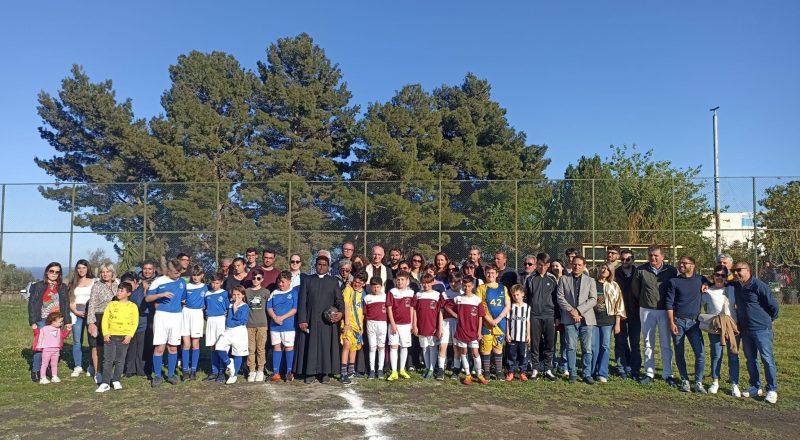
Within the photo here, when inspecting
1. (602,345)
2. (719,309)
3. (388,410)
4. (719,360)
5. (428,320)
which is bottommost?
(388,410)

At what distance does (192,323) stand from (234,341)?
62 cm

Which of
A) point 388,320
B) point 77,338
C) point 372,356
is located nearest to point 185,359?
point 77,338

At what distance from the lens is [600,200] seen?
54.5 ft

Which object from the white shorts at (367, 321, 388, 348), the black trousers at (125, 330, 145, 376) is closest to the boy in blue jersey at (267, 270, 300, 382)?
the white shorts at (367, 321, 388, 348)

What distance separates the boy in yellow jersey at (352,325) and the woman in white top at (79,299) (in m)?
3.59

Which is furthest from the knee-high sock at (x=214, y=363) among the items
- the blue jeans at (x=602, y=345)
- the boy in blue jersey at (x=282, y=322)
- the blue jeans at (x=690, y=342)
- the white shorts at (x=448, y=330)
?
the blue jeans at (x=690, y=342)

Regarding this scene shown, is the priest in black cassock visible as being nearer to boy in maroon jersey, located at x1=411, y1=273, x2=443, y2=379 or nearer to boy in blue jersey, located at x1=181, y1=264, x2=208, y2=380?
boy in maroon jersey, located at x1=411, y1=273, x2=443, y2=379

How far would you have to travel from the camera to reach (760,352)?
6852 mm

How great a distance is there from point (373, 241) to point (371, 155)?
974cm

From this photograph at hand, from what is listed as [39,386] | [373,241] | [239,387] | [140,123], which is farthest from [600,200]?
[140,123]

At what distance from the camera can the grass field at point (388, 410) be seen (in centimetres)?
549

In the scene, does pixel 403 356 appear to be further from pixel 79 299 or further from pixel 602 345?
pixel 79 299

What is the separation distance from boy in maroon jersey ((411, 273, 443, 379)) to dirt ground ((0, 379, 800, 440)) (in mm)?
634

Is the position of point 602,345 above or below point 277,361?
above
